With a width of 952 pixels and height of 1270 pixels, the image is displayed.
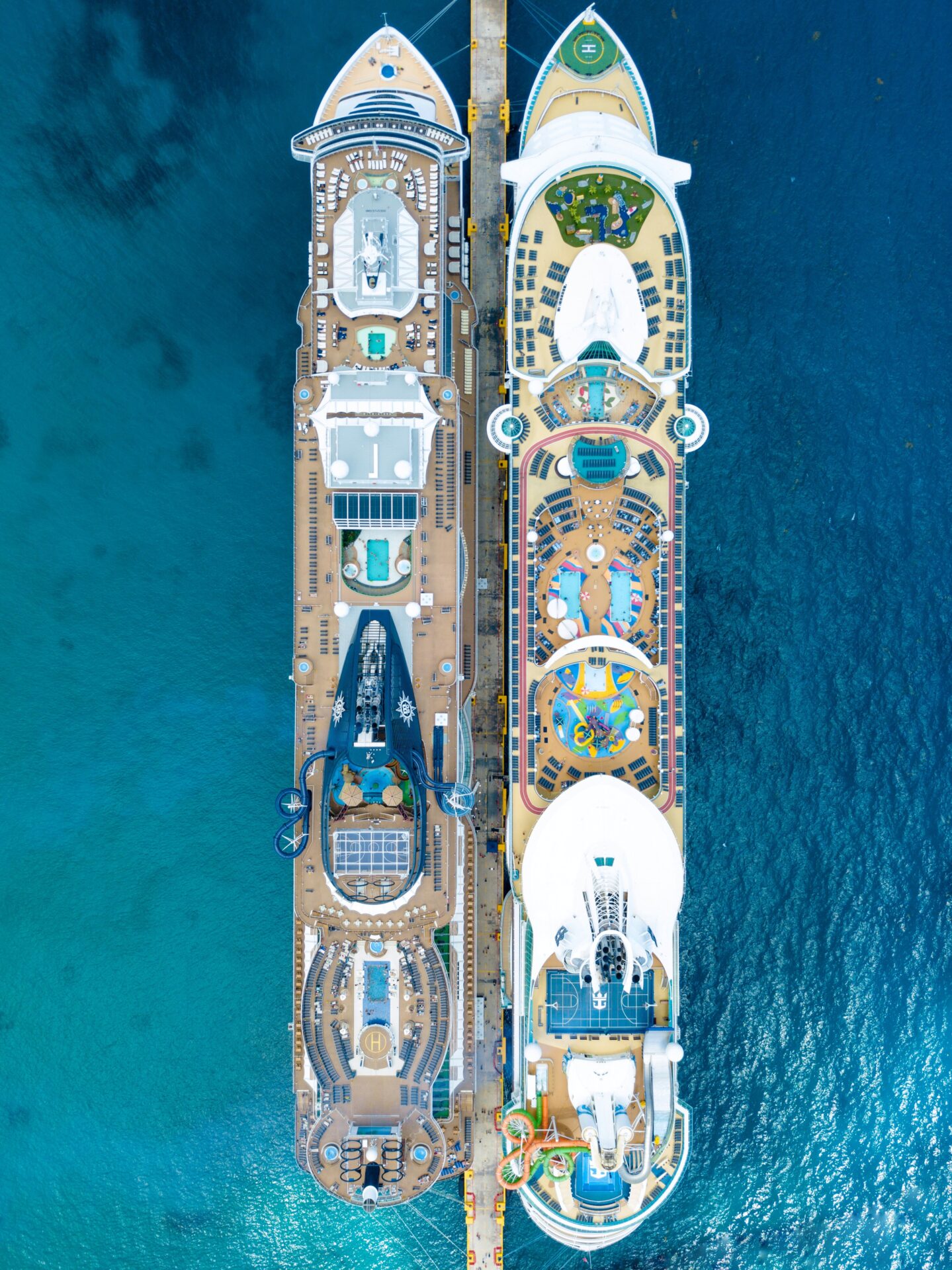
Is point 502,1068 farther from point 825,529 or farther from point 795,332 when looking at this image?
point 795,332

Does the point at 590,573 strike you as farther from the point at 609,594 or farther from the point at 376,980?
the point at 376,980

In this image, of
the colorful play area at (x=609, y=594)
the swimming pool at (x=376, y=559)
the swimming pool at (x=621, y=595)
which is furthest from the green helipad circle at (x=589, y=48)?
the swimming pool at (x=376, y=559)

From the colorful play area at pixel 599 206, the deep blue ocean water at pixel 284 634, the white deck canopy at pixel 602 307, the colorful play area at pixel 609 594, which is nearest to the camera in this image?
the white deck canopy at pixel 602 307

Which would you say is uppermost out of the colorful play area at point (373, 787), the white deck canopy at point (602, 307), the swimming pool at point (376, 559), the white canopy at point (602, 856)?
the white deck canopy at point (602, 307)

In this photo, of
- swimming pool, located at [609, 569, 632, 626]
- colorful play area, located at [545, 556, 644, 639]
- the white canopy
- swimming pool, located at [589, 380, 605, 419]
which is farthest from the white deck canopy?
the white canopy

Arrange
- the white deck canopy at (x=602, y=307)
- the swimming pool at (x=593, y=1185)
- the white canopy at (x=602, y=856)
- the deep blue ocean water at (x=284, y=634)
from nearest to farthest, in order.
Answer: the white canopy at (x=602, y=856) < the swimming pool at (x=593, y=1185) < the white deck canopy at (x=602, y=307) < the deep blue ocean water at (x=284, y=634)

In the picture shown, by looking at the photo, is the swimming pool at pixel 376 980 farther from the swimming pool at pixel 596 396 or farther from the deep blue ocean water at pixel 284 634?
the swimming pool at pixel 596 396

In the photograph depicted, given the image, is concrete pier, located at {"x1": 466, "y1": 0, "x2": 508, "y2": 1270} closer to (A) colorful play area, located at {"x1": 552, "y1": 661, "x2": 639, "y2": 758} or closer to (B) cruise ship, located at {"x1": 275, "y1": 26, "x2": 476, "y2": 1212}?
(B) cruise ship, located at {"x1": 275, "y1": 26, "x2": 476, "y2": 1212}

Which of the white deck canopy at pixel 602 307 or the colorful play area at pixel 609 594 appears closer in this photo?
the white deck canopy at pixel 602 307
